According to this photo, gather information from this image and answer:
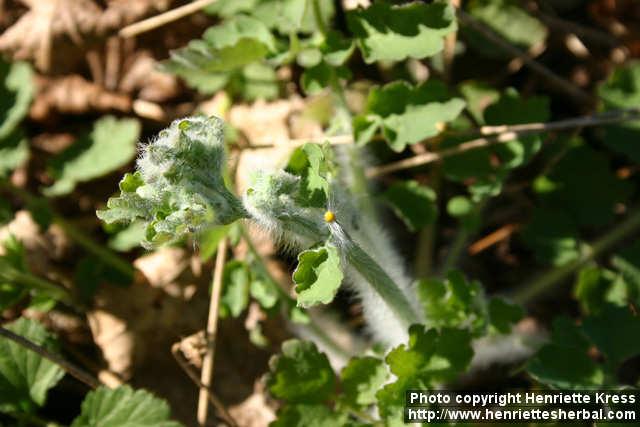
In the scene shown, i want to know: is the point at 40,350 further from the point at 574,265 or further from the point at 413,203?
the point at 574,265

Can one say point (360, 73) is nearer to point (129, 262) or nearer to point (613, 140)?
point (613, 140)

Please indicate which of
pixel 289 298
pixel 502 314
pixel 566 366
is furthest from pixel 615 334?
pixel 289 298

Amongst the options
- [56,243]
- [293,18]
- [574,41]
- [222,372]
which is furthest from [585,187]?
[56,243]

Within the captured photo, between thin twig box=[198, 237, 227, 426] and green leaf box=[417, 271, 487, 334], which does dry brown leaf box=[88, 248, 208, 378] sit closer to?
thin twig box=[198, 237, 227, 426]

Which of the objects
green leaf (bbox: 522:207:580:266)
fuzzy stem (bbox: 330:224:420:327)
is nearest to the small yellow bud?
fuzzy stem (bbox: 330:224:420:327)

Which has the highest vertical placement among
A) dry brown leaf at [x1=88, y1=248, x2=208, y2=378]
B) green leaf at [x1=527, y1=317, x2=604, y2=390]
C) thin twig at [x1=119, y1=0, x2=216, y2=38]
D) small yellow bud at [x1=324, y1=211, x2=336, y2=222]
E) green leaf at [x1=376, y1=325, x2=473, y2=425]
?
small yellow bud at [x1=324, y1=211, x2=336, y2=222]

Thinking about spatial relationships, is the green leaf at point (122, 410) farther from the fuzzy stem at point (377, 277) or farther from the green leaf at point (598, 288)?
the green leaf at point (598, 288)
